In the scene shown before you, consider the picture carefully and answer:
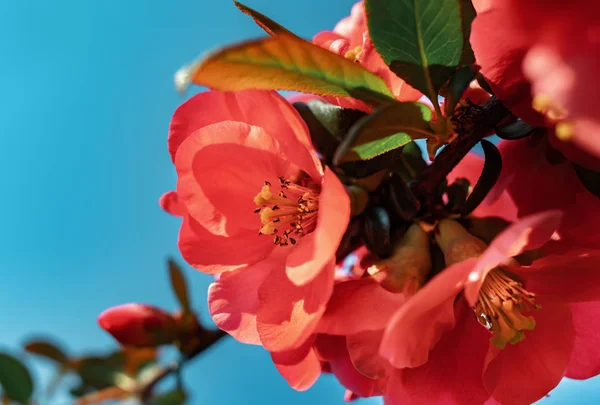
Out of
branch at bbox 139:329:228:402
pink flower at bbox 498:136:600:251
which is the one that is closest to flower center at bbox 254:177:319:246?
pink flower at bbox 498:136:600:251

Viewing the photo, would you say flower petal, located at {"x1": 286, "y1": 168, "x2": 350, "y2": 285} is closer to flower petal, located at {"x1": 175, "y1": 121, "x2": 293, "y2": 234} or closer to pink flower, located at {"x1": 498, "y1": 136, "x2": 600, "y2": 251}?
flower petal, located at {"x1": 175, "y1": 121, "x2": 293, "y2": 234}

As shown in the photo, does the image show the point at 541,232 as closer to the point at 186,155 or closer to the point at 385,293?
the point at 385,293

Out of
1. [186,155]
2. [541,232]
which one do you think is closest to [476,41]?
[541,232]

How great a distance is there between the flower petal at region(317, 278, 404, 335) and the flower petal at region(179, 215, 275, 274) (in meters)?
0.11

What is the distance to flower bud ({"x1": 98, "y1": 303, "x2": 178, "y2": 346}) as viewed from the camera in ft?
2.64

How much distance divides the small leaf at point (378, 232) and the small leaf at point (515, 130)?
13 centimetres

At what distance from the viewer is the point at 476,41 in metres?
0.39

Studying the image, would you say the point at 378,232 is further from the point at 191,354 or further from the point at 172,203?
the point at 191,354

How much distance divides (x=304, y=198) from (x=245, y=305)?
134 millimetres

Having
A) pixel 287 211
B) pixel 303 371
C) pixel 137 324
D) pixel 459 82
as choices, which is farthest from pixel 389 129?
pixel 137 324

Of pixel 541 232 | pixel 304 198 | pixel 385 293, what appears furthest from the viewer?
pixel 304 198

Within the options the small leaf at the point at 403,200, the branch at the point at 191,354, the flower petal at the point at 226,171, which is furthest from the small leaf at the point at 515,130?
the branch at the point at 191,354

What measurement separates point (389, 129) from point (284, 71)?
9cm

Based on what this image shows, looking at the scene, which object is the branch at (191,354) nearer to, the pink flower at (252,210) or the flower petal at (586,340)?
the pink flower at (252,210)
